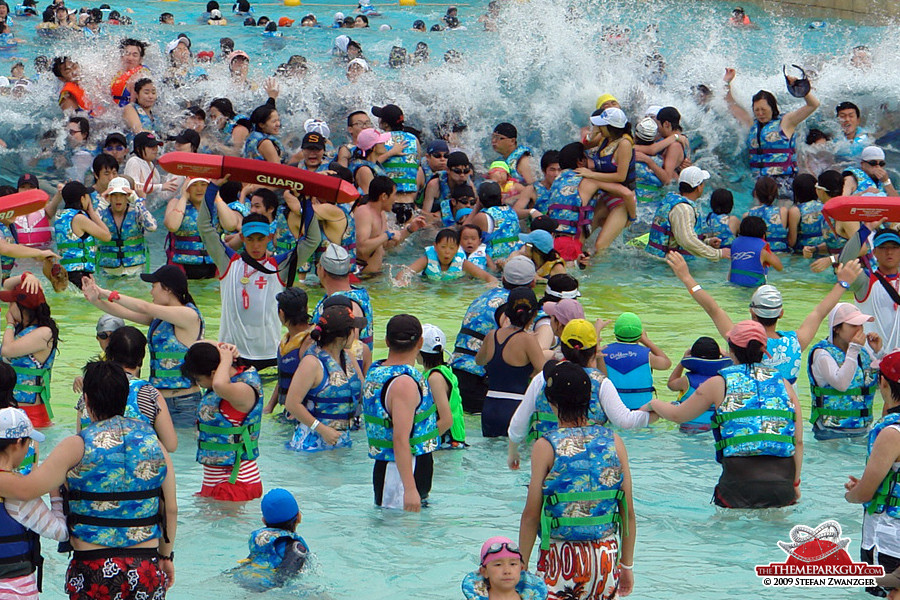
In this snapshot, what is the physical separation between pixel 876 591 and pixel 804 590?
471 millimetres

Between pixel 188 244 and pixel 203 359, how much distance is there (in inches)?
249

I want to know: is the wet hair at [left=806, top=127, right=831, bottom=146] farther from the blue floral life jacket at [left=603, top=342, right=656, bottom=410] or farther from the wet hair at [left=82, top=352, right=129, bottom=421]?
the wet hair at [left=82, top=352, right=129, bottom=421]

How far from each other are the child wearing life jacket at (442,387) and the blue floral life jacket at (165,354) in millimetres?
1539

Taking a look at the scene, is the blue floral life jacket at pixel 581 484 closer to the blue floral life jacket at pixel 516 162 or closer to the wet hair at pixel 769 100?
the blue floral life jacket at pixel 516 162

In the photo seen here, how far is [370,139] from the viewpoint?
45.4 ft

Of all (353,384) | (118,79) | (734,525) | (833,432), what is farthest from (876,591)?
(118,79)

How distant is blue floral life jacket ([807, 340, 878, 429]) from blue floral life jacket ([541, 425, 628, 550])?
3.16m

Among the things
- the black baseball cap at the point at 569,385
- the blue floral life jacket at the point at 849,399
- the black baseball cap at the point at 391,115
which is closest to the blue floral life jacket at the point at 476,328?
the blue floral life jacket at the point at 849,399

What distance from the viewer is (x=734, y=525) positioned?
23.7 ft

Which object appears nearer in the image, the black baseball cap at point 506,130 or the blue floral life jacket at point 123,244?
the blue floral life jacket at point 123,244

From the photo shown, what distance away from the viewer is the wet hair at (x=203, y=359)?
278 inches

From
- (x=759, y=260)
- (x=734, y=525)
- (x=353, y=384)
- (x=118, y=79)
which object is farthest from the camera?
(x=118, y=79)

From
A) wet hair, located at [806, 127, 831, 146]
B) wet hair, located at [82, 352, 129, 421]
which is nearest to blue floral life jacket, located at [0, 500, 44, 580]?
wet hair, located at [82, 352, 129, 421]

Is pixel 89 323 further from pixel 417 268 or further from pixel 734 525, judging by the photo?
pixel 734 525
